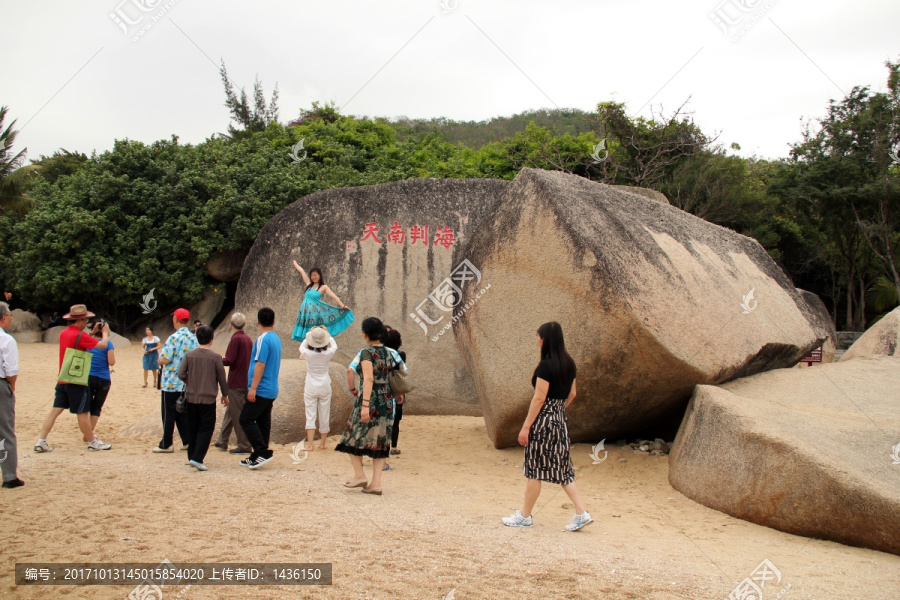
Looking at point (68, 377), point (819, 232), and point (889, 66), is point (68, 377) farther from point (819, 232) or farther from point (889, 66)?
point (819, 232)

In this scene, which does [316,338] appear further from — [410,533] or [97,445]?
[410,533]

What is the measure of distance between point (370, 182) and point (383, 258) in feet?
28.2

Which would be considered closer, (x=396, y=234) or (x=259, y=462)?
(x=259, y=462)

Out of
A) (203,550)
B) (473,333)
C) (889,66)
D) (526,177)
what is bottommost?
(203,550)

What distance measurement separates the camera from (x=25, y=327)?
17406 millimetres

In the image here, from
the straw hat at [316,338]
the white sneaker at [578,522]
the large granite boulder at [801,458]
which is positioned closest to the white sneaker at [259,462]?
the straw hat at [316,338]

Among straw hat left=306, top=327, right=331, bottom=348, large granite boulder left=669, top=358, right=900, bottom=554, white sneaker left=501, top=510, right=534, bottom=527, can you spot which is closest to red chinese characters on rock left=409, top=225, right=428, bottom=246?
straw hat left=306, top=327, right=331, bottom=348

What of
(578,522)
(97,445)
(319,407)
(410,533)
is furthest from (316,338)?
(578,522)

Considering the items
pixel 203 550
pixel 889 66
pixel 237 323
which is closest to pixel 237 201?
pixel 237 323

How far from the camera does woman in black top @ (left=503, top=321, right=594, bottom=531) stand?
172 inches

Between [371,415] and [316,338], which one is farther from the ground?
[316,338]

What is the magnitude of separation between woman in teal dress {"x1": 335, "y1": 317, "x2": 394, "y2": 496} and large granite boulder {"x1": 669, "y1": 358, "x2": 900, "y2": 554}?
245 centimetres

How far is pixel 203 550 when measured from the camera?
3.64 meters

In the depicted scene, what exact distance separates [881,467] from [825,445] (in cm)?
35
